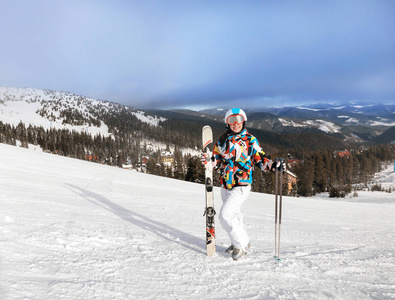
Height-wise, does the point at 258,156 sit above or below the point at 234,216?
above

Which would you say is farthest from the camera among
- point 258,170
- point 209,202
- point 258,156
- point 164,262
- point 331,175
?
point 331,175

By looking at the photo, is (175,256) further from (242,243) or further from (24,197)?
(24,197)

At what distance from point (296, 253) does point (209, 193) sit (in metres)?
1.73

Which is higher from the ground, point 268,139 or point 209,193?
point 268,139

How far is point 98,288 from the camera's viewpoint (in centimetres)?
267

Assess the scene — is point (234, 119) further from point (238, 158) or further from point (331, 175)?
point (331, 175)

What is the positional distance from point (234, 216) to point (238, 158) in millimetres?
920

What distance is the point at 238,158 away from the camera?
13.0 feet

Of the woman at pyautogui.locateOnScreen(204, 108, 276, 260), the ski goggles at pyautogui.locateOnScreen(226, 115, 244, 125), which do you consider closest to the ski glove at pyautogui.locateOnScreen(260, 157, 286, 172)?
the woman at pyautogui.locateOnScreen(204, 108, 276, 260)

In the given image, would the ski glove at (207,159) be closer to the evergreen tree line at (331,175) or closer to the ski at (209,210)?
the ski at (209,210)

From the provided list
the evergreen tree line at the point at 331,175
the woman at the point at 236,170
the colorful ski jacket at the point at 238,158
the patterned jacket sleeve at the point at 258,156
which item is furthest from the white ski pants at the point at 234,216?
the evergreen tree line at the point at 331,175

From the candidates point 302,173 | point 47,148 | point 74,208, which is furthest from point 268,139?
point 74,208

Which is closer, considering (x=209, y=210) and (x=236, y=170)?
(x=236, y=170)

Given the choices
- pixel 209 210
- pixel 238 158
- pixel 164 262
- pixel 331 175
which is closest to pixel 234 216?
pixel 209 210
